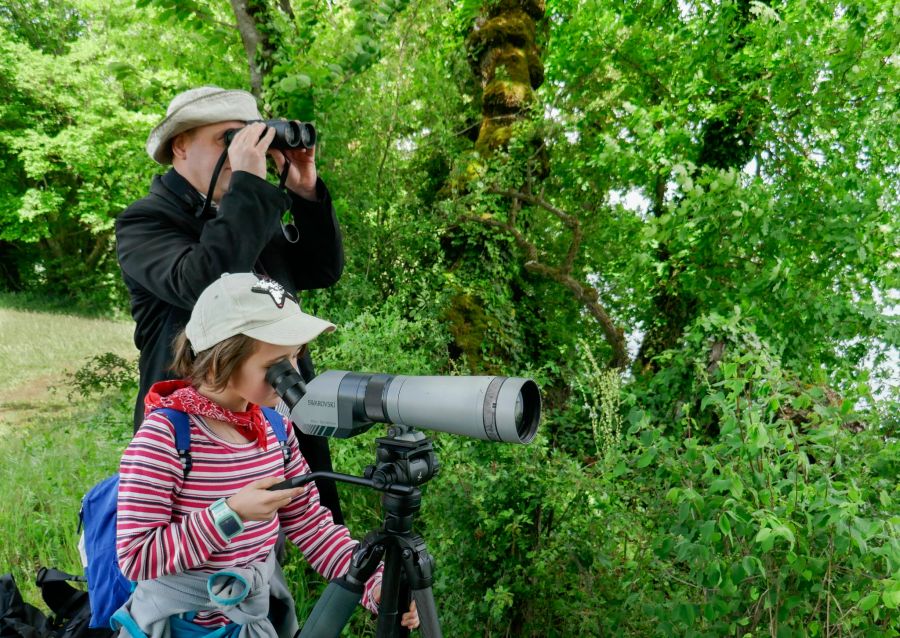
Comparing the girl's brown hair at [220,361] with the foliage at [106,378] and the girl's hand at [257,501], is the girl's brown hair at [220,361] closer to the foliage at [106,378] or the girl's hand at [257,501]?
the girl's hand at [257,501]

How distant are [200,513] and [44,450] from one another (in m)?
5.24

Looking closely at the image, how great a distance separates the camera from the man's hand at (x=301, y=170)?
1926 millimetres

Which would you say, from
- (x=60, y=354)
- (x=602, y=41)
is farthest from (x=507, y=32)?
(x=60, y=354)

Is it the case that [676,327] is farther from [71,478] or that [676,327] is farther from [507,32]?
[71,478]

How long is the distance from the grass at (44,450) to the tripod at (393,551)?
2853 millimetres

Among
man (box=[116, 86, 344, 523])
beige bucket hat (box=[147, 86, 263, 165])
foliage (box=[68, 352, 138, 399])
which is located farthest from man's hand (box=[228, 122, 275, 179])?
foliage (box=[68, 352, 138, 399])

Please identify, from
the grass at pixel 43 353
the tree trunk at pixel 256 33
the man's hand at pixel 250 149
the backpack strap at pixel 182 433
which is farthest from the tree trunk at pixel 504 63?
the backpack strap at pixel 182 433

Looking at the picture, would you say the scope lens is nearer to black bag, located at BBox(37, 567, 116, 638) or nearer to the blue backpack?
the blue backpack

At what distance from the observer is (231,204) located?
168 cm

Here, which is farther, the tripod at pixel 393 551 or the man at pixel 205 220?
the man at pixel 205 220

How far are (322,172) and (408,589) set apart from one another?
13.3ft

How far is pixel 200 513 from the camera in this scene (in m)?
1.29

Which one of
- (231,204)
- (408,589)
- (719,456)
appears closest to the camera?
(408,589)

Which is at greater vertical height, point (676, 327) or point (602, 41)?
point (602, 41)
